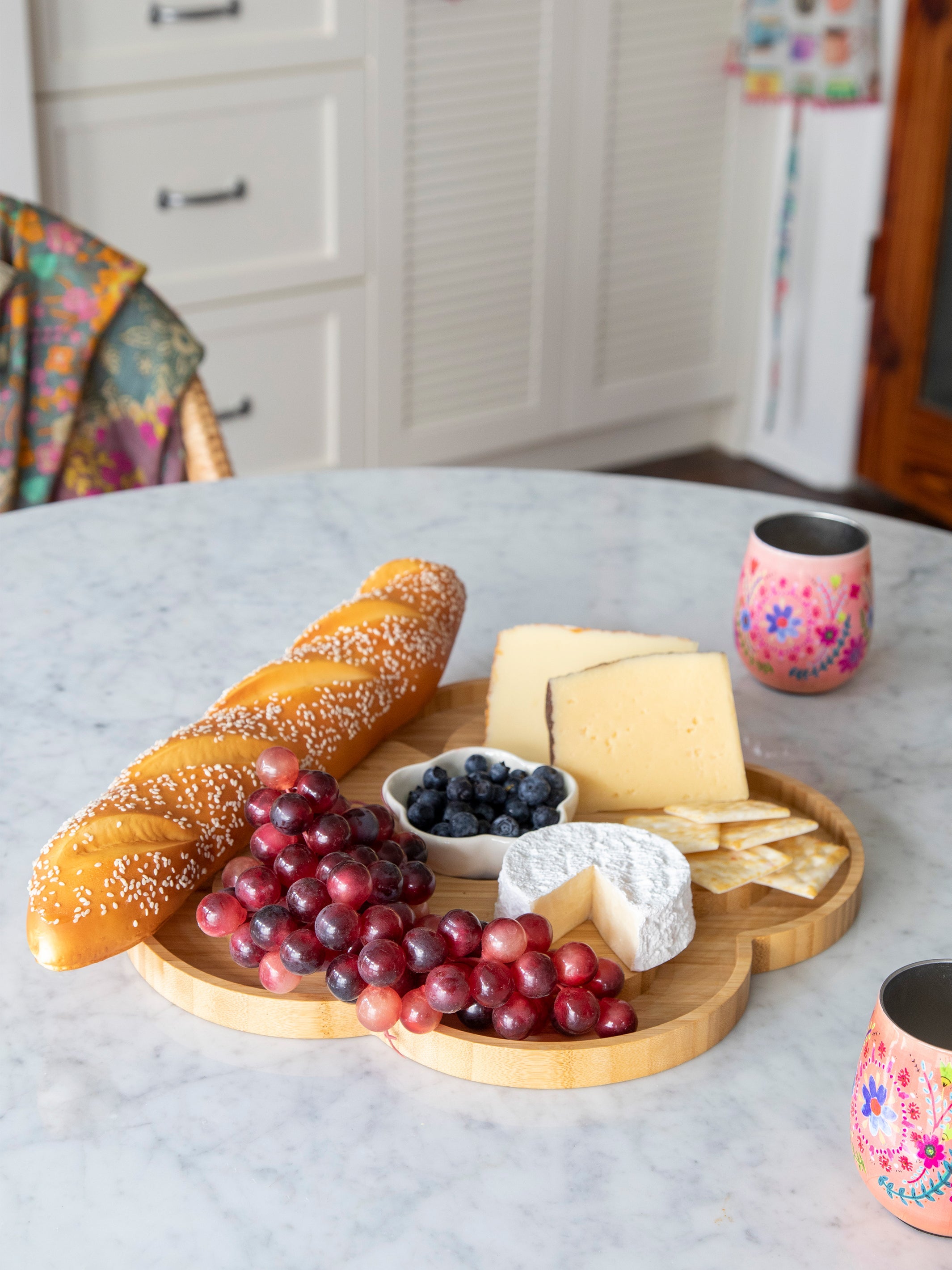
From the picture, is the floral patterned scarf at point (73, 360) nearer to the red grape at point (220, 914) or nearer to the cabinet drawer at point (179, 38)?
the cabinet drawer at point (179, 38)

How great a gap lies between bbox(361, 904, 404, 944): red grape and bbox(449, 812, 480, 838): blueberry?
13 centimetres

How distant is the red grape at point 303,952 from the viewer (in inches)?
27.3

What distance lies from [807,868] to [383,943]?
0.92 feet

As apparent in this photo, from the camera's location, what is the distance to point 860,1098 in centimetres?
62

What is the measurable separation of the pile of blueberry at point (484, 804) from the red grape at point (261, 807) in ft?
0.32

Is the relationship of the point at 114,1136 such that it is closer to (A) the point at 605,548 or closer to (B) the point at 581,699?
(B) the point at 581,699

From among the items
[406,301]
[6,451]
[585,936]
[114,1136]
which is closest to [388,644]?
[585,936]

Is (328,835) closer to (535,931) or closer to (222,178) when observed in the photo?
(535,931)

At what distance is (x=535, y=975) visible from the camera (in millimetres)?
689

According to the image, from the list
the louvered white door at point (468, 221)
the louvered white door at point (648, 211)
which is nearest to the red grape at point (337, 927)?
the louvered white door at point (468, 221)

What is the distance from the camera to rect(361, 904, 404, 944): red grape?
0.69 meters

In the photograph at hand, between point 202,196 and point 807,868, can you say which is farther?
point 202,196

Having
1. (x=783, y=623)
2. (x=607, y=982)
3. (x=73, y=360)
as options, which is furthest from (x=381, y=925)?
(x=73, y=360)

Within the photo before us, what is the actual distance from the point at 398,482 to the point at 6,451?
51 cm
